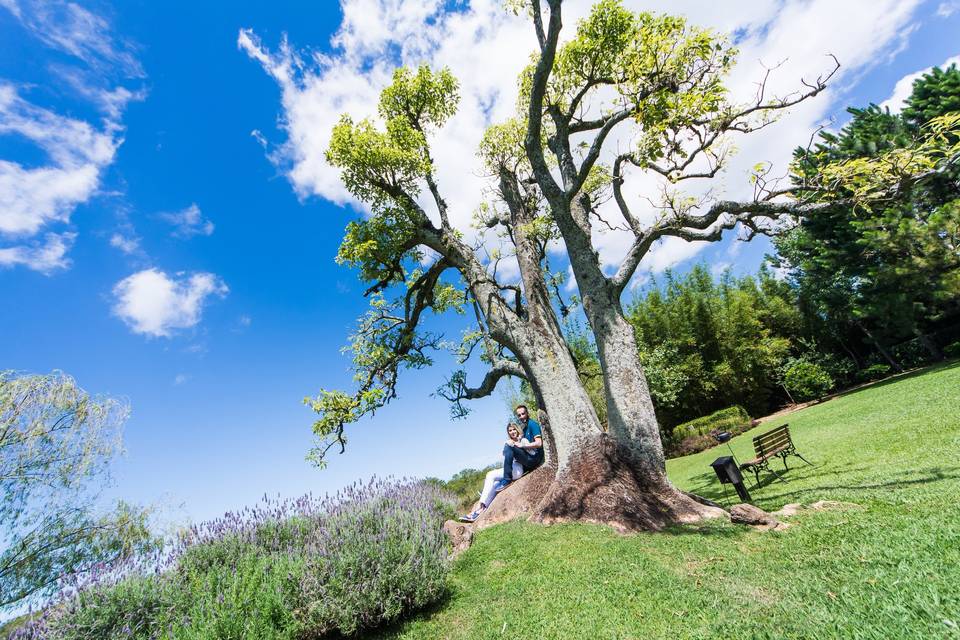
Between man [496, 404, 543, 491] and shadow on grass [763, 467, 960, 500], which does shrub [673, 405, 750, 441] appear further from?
man [496, 404, 543, 491]

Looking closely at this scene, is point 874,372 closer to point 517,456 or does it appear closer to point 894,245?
point 894,245

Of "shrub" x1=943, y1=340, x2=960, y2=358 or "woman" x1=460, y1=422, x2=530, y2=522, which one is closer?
"woman" x1=460, y1=422, x2=530, y2=522

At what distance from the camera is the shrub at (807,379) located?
995 inches

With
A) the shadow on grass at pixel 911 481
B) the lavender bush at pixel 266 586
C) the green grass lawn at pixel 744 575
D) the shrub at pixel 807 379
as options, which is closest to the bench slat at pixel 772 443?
the green grass lawn at pixel 744 575

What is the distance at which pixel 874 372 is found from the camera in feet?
87.5

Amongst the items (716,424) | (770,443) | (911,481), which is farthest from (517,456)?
(716,424)

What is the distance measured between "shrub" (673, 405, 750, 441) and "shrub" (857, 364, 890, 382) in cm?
1048

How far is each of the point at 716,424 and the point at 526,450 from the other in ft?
64.5

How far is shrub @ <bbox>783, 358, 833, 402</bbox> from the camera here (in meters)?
25.3

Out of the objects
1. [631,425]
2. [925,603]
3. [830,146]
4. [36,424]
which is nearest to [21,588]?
[36,424]

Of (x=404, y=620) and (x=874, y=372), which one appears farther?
(x=874, y=372)

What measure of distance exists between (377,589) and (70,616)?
254 centimetres

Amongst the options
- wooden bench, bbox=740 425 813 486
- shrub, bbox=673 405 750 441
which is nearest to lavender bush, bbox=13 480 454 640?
wooden bench, bbox=740 425 813 486

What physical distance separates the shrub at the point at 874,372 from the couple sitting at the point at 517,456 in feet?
101
